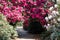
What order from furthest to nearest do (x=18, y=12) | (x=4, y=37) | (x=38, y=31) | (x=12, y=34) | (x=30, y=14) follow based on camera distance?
(x=38, y=31) → (x=30, y=14) → (x=18, y=12) → (x=12, y=34) → (x=4, y=37)

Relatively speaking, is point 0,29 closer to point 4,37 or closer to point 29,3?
point 4,37

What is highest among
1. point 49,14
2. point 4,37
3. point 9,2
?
point 9,2

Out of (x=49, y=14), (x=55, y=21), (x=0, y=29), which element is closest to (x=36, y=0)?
(x=49, y=14)

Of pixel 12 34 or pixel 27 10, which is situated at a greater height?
pixel 27 10

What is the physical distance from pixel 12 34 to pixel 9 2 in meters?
1.88

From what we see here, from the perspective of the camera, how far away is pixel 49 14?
35.1 ft

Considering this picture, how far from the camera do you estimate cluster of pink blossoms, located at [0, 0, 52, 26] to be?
34.2ft

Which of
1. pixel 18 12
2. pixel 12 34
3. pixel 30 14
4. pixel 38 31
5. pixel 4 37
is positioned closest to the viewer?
pixel 4 37

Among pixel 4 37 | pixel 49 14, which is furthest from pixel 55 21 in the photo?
pixel 4 37

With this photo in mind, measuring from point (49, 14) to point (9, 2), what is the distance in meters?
1.86

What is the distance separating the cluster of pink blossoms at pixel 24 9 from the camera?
1043 centimetres

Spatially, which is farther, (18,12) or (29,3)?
(29,3)

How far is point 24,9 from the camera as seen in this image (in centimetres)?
1133

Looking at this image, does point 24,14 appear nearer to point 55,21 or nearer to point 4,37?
point 55,21
